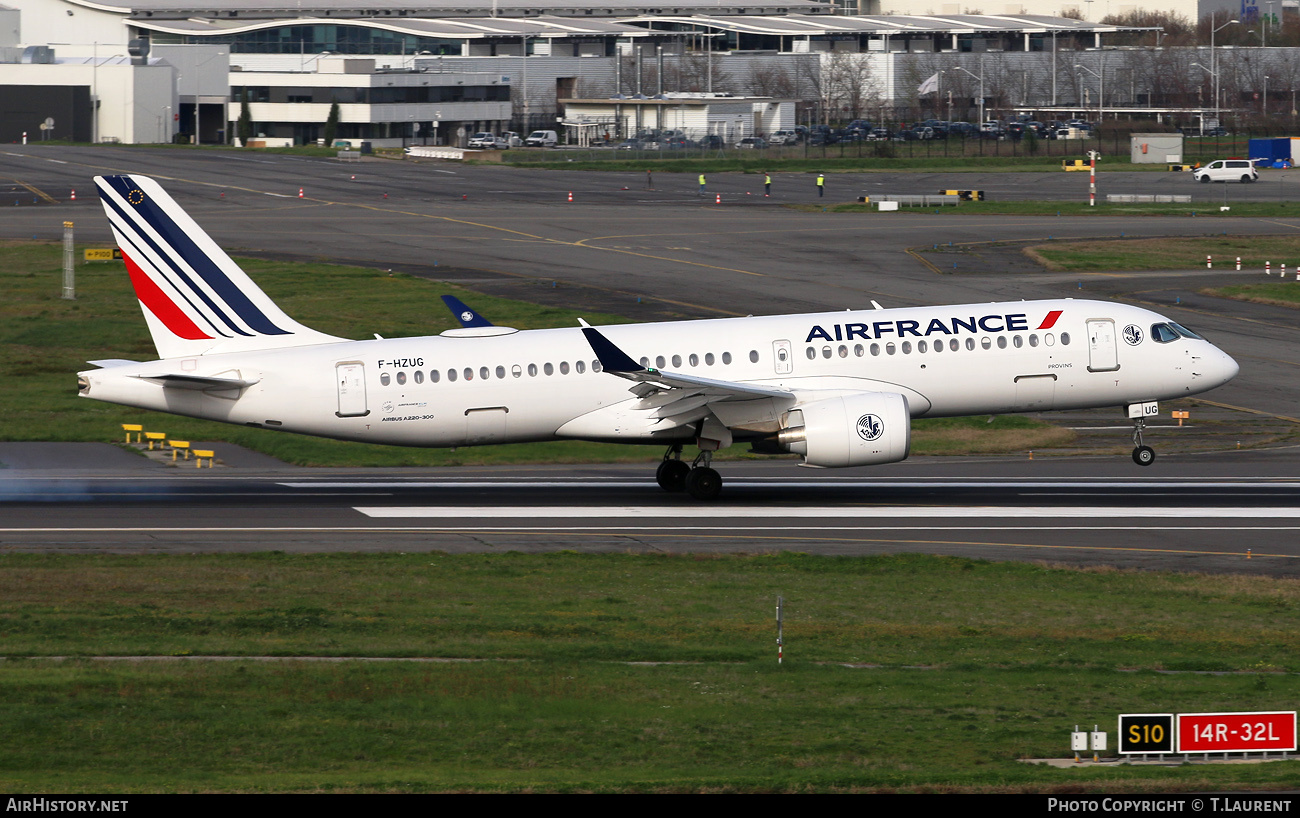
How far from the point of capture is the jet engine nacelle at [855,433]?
122ft

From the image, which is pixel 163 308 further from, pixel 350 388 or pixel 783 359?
pixel 783 359

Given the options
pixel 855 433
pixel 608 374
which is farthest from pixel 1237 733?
pixel 608 374

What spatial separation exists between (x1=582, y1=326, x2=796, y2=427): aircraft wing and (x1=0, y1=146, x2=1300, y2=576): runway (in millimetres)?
2426

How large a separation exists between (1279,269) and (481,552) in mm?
60419

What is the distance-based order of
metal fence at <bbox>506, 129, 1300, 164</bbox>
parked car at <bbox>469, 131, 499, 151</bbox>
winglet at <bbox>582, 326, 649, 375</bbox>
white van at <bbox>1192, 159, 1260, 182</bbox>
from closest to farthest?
winglet at <bbox>582, 326, 649, 375</bbox> → white van at <bbox>1192, 159, 1260, 182</bbox> → metal fence at <bbox>506, 129, 1300, 164</bbox> → parked car at <bbox>469, 131, 499, 151</bbox>

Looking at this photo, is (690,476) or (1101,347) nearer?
(1101,347)

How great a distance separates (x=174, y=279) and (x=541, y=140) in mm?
145381

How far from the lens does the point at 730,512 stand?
38531 mm

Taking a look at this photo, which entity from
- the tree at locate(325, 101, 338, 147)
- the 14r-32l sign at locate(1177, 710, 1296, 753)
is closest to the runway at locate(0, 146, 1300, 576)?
the 14r-32l sign at locate(1177, 710, 1296, 753)

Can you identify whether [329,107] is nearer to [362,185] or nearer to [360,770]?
[362,185]

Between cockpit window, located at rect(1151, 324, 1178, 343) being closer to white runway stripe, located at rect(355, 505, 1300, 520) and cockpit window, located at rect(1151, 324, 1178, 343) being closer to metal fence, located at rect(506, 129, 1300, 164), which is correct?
white runway stripe, located at rect(355, 505, 1300, 520)

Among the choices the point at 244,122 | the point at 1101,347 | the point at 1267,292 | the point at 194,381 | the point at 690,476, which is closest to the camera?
the point at 194,381

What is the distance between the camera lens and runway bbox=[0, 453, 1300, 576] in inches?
1351

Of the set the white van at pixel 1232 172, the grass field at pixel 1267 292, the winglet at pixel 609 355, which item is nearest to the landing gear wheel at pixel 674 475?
the winglet at pixel 609 355
